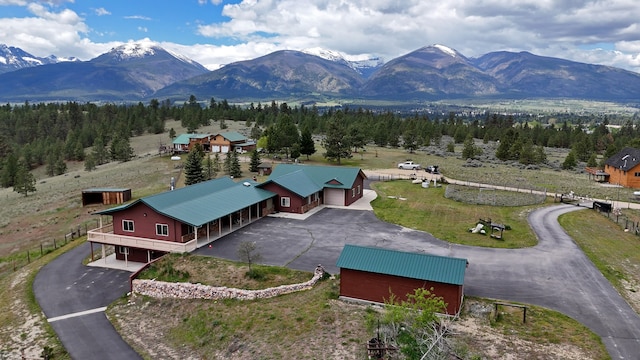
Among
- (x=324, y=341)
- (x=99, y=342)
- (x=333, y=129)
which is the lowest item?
(x=99, y=342)

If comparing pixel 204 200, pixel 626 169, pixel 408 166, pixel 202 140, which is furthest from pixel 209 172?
pixel 626 169

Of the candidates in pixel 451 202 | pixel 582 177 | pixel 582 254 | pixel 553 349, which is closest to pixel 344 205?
pixel 451 202

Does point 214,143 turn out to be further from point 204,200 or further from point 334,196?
point 204,200

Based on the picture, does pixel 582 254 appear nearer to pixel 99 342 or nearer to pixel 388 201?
pixel 388 201

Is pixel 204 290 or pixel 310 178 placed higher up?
pixel 310 178

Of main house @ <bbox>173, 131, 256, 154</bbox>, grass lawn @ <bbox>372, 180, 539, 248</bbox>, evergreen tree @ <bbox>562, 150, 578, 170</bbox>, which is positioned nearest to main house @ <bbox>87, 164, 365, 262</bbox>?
grass lawn @ <bbox>372, 180, 539, 248</bbox>

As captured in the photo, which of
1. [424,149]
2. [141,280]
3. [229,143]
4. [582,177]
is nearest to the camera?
[141,280]
